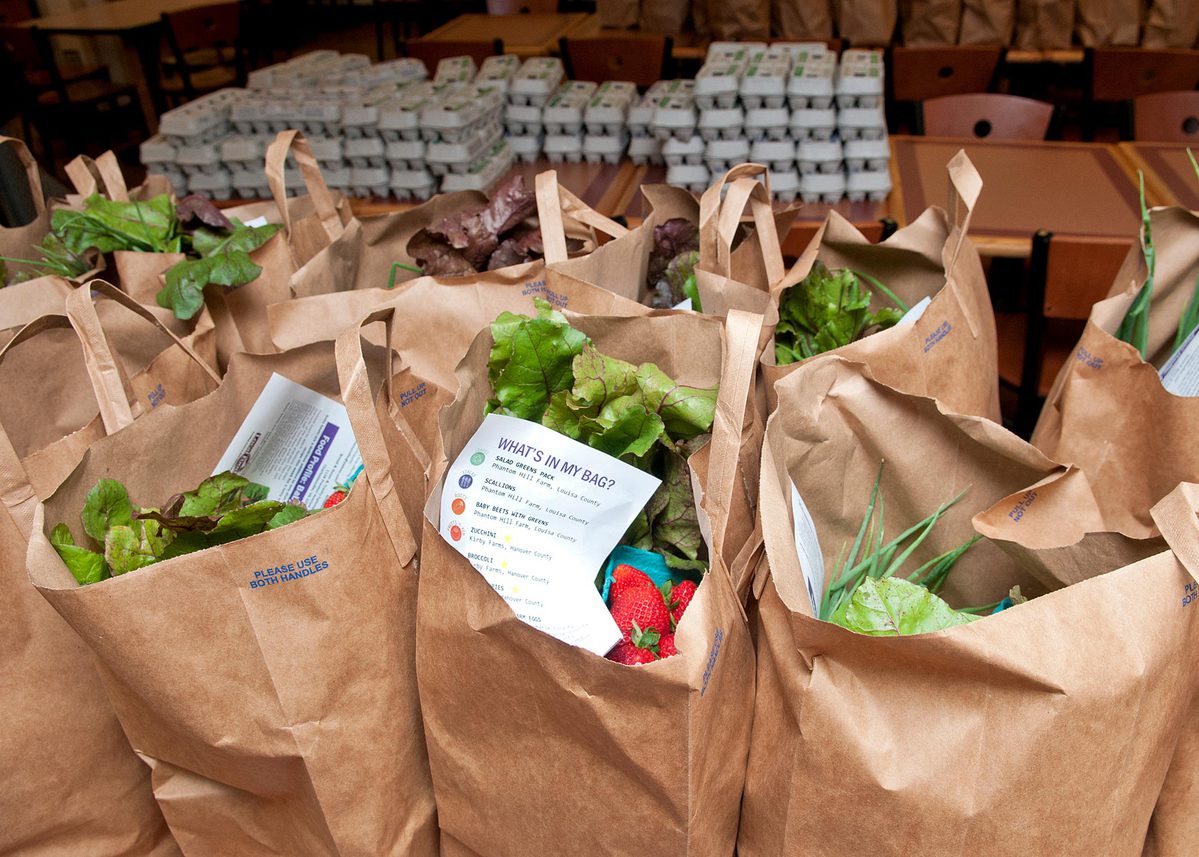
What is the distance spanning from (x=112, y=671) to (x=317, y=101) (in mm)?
1939

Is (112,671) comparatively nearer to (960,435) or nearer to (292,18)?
(960,435)

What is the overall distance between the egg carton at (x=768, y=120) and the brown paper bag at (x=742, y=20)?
1948mm

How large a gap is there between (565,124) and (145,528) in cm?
193

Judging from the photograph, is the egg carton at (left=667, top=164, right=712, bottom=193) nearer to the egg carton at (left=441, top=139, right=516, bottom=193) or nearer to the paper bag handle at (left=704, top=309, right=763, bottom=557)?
the egg carton at (left=441, top=139, right=516, bottom=193)

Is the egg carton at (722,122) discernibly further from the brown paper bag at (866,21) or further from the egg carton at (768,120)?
the brown paper bag at (866,21)

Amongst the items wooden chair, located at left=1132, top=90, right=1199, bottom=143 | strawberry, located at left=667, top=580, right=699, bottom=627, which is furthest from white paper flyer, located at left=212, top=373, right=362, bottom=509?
wooden chair, located at left=1132, top=90, right=1199, bottom=143

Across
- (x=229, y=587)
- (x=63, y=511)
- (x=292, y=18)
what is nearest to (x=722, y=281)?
(x=229, y=587)

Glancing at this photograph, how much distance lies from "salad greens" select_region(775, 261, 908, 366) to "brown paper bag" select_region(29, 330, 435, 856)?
0.51 metres

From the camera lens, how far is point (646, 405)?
0.86 m

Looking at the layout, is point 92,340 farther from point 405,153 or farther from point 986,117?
point 986,117

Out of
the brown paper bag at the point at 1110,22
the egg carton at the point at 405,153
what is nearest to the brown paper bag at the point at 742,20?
the brown paper bag at the point at 1110,22

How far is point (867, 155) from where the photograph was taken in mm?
2129

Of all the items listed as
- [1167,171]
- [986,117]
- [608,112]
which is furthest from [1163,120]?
[608,112]

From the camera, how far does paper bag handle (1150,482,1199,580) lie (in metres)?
0.62
